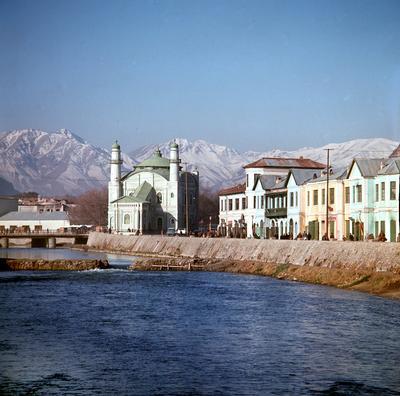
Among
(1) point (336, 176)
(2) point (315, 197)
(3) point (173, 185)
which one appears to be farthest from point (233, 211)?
(3) point (173, 185)

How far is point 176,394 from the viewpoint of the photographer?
91.7 feet

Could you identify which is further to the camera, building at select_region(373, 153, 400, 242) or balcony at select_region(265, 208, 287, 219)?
balcony at select_region(265, 208, 287, 219)

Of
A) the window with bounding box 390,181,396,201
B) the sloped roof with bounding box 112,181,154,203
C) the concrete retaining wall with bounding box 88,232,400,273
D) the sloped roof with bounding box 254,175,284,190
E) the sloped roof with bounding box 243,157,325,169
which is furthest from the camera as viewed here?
the sloped roof with bounding box 112,181,154,203

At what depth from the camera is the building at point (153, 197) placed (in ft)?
547

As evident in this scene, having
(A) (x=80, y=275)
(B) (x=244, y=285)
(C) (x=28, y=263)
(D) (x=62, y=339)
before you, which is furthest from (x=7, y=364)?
(C) (x=28, y=263)

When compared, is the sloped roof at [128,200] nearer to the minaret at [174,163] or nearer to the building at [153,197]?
the building at [153,197]

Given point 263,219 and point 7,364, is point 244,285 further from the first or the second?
point 263,219

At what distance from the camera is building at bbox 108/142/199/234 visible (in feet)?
547

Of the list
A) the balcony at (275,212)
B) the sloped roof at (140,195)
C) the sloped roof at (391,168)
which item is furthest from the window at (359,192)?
the sloped roof at (140,195)

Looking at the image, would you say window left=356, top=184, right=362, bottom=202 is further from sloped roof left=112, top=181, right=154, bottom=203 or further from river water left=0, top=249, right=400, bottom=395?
sloped roof left=112, top=181, right=154, bottom=203

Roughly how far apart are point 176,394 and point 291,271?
42400 mm

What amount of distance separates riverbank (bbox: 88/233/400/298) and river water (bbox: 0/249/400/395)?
2.13 meters

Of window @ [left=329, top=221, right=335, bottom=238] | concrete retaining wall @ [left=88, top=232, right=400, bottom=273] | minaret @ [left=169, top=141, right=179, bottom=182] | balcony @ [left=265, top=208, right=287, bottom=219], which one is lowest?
concrete retaining wall @ [left=88, top=232, right=400, bottom=273]

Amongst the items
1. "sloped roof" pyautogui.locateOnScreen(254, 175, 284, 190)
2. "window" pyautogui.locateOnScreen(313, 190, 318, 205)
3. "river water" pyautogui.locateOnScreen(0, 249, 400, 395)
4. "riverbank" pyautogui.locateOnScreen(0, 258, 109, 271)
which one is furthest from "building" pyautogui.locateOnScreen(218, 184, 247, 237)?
"river water" pyautogui.locateOnScreen(0, 249, 400, 395)
